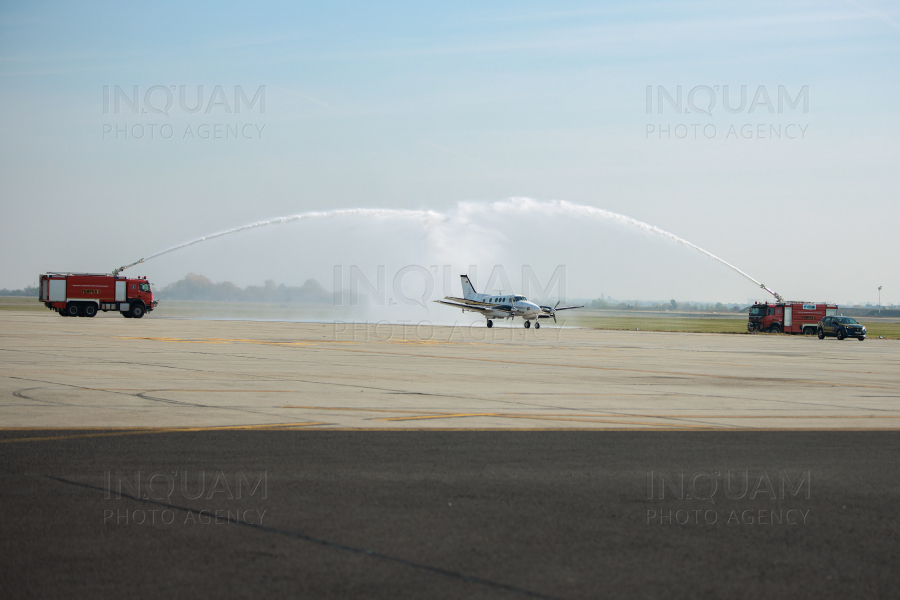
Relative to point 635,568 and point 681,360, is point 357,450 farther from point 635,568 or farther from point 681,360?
point 681,360

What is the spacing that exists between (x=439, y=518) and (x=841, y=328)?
60.2 meters

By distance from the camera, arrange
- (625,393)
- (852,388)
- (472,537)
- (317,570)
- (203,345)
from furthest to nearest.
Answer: (203,345) < (852,388) < (625,393) < (472,537) < (317,570)

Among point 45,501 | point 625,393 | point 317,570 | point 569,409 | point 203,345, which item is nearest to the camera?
point 317,570

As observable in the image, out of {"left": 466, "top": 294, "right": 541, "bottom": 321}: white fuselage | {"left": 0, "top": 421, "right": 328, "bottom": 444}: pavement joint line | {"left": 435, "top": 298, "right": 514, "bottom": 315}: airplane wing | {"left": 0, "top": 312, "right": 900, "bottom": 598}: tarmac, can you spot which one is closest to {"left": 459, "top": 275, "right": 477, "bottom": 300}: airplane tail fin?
{"left": 435, "top": 298, "right": 514, "bottom": 315}: airplane wing

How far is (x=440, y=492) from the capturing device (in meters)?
8.69

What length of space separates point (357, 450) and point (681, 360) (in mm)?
23876

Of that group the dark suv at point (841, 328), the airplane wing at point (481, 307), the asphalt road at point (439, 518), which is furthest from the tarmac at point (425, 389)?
the airplane wing at point (481, 307)

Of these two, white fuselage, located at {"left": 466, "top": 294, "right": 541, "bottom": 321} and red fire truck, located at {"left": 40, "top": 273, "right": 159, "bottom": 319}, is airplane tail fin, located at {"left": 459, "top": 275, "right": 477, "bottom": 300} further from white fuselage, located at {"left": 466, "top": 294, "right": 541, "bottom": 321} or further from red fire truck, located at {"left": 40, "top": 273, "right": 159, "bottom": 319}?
red fire truck, located at {"left": 40, "top": 273, "right": 159, "bottom": 319}

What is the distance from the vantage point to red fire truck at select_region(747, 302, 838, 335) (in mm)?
68500

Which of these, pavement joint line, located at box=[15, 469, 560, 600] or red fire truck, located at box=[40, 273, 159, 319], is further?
red fire truck, located at box=[40, 273, 159, 319]

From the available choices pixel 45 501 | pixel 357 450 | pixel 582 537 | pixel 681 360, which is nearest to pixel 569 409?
pixel 357 450

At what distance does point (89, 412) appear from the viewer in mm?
14531

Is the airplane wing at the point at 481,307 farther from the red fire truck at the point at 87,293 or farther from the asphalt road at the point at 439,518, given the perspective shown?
the asphalt road at the point at 439,518

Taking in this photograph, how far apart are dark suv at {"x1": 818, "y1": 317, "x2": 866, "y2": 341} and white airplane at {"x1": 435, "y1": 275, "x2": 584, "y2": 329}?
21.1 m
